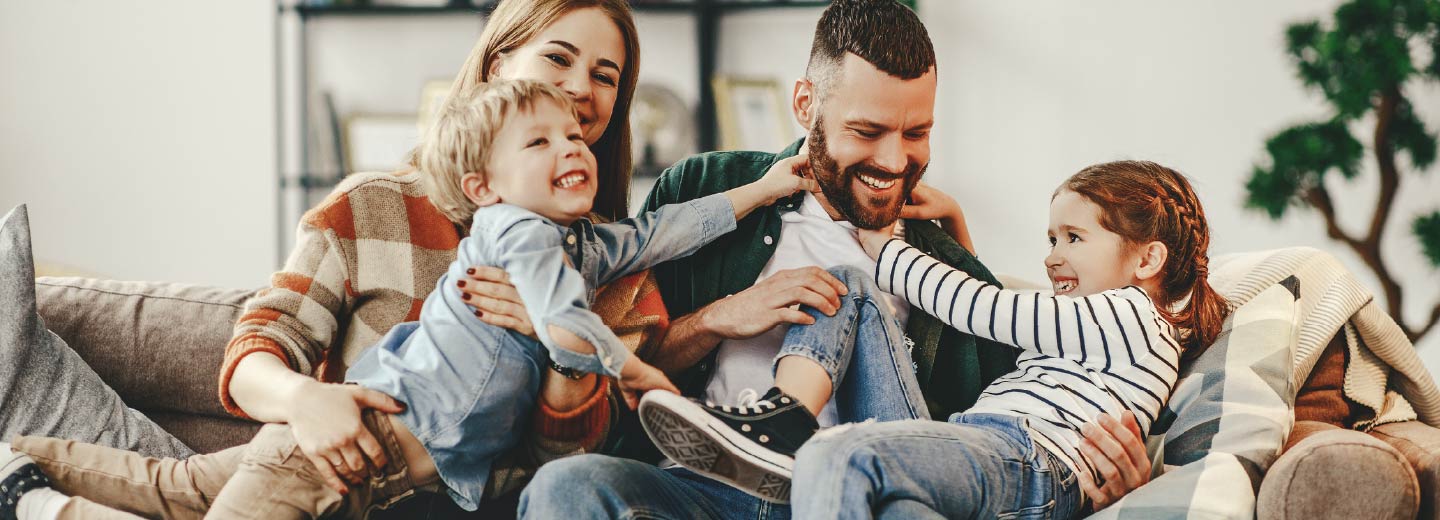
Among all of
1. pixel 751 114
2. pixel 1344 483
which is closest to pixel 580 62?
pixel 1344 483

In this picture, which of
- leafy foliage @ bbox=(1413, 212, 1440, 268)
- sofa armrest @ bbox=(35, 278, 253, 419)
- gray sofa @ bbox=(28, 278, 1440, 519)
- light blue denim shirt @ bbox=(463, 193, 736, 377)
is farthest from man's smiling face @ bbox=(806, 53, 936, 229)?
leafy foliage @ bbox=(1413, 212, 1440, 268)

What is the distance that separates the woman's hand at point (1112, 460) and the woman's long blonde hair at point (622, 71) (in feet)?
2.66

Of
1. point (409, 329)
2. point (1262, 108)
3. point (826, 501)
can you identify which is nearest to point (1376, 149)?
point (1262, 108)

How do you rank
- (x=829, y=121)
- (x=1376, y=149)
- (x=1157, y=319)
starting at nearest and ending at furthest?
1. (x=1157, y=319)
2. (x=829, y=121)
3. (x=1376, y=149)

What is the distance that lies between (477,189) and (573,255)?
0.50ft

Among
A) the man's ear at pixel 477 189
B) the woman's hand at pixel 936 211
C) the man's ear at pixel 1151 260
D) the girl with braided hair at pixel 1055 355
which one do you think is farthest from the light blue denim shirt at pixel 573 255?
the man's ear at pixel 1151 260

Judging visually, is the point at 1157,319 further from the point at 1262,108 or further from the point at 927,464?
the point at 1262,108

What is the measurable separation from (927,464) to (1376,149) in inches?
91.5

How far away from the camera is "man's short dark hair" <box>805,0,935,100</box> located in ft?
5.53

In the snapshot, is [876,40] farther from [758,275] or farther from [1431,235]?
[1431,235]

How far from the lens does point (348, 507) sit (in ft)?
4.61

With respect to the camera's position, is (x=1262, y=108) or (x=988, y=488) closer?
(x=988, y=488)

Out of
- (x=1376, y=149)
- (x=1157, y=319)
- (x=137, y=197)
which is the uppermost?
(x=1376, y=149)

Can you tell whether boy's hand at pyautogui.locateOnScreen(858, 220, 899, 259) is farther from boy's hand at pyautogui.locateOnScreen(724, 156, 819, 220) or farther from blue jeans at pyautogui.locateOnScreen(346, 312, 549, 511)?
blue jeans at pyautogui.locateOnScreen(346, 312, 549, 511)
